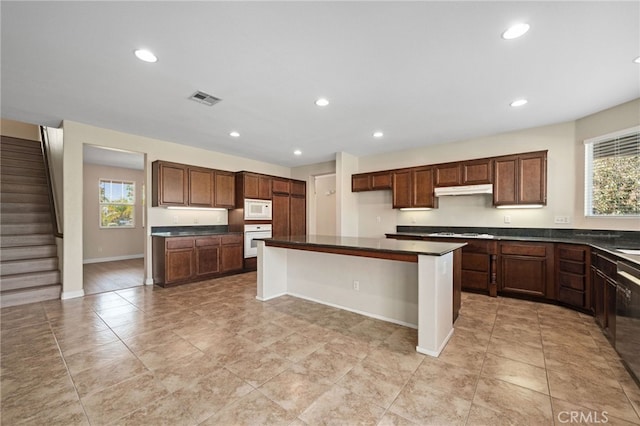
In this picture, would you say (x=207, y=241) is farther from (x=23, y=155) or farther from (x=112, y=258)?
(x=23, y=155)

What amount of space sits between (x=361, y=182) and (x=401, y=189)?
0.91 meters

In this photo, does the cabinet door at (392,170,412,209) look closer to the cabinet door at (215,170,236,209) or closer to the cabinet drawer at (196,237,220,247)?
the cabinet door at (215,170,236,209)

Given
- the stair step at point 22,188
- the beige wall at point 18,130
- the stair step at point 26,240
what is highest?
the beige wall at point 18,130

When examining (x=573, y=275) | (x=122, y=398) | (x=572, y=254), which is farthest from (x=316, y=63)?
(x=573, y=275)

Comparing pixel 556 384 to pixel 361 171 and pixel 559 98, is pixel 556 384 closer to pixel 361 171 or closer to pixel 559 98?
pixel 559 98

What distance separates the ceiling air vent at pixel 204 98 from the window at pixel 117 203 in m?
5.96

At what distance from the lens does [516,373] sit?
2.04 meters

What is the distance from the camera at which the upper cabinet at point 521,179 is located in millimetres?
3924

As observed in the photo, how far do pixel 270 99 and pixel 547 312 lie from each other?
430cm

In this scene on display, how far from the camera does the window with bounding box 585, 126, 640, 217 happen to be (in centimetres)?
325

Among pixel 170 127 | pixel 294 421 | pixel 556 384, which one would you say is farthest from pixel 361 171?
pixel 294 421

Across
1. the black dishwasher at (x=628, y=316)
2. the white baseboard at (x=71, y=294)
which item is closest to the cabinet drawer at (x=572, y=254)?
the black dishwasher at (x=628, y=316)

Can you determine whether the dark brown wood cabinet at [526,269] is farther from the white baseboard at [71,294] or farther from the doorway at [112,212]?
the doorway at [112,212]

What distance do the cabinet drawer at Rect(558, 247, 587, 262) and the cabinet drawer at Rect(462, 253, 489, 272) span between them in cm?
84
